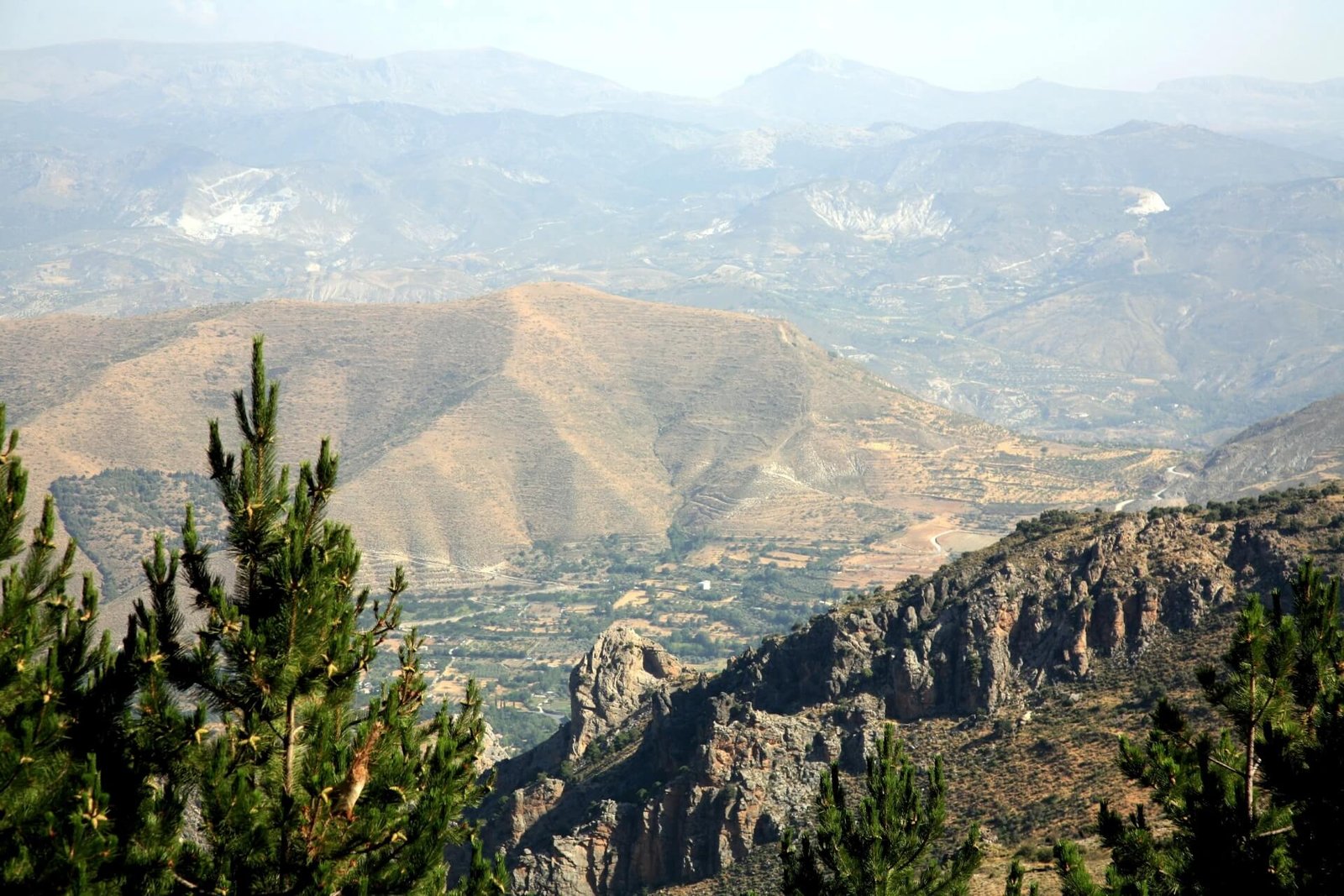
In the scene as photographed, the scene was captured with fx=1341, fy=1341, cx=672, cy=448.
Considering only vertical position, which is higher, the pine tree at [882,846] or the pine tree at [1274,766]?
the pine tree at [1274,766]

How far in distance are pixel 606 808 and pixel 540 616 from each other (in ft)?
333

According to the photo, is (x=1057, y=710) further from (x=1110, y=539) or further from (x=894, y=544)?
(x=894, y=544)

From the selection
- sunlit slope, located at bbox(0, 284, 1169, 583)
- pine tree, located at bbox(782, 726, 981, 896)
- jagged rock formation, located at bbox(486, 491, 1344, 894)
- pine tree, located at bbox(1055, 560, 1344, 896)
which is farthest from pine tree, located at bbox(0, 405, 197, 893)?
sunlit slope, located at bbox(0, 284, 1169, 583)

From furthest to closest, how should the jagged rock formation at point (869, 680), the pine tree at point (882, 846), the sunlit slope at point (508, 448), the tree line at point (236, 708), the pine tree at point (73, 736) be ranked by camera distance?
the sunlit slope at point (508, 448) → the jagged rock formation at point (869, 680) → the pine tree at point (882, 846) → the tree line at point (236, 708) → the pine tree at point (73, 736)

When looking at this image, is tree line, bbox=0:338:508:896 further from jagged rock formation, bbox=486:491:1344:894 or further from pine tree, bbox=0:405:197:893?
jagged rock formation, bbox=486:491:1344:894

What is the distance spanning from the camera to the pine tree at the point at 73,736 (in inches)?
526

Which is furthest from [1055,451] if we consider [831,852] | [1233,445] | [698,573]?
[831,852]

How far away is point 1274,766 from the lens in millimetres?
17672

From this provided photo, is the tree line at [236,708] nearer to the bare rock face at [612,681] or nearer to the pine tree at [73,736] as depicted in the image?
the pine tree at [73,736]

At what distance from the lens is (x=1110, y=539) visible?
5016 cm

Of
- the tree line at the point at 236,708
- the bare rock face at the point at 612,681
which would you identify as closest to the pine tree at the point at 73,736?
the tree line at the point at 236,708

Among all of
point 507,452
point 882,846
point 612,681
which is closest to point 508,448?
point 507,452

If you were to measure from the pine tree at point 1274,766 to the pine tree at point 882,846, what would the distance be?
3.25 m

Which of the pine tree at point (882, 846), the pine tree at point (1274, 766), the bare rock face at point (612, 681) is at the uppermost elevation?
the pine tree at point (1274, 766)
